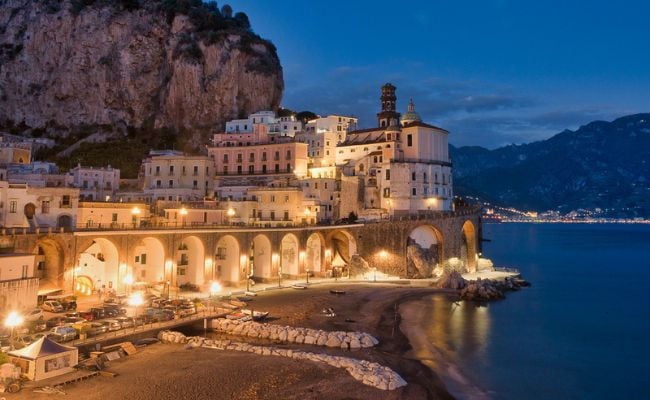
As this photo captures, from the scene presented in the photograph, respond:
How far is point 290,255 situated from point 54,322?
32945 millimetres

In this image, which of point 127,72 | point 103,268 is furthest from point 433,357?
point 127,72

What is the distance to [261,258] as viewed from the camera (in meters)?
58.6

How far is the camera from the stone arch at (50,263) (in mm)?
39656

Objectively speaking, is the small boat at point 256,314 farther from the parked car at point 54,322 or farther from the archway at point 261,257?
the archway at point 261,257

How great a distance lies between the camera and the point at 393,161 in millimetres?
73438

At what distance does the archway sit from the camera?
189 ft

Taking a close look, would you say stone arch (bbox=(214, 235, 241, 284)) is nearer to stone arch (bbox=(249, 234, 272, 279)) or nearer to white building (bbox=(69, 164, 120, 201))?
stone arch (bbox=(249, 234, 272, 279))

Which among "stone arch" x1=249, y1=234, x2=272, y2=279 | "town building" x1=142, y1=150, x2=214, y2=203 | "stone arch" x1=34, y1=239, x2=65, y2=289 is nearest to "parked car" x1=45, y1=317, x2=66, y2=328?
"stone arch" x1=34, y1=239, x2=65, y2=289

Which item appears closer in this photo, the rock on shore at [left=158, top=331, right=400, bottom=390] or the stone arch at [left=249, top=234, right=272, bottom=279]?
the rock on shore at [left=158, top=331, right=400, bottom=390]

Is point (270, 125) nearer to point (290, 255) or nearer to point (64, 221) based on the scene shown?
point (290, 255)

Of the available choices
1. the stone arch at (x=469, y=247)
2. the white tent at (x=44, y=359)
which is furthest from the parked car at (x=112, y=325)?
the stone arch at (x=469, y=247)

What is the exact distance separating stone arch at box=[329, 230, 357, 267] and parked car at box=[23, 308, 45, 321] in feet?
127

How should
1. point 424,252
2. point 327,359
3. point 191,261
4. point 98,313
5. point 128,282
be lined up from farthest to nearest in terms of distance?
point 424,252 → point 191,261 → point 128,282 → point 98,313 → point 327,359

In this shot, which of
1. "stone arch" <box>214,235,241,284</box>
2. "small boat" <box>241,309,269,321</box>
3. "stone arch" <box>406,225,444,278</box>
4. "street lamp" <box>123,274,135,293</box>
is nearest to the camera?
"small boat" <box>241,309,269,321</box>
